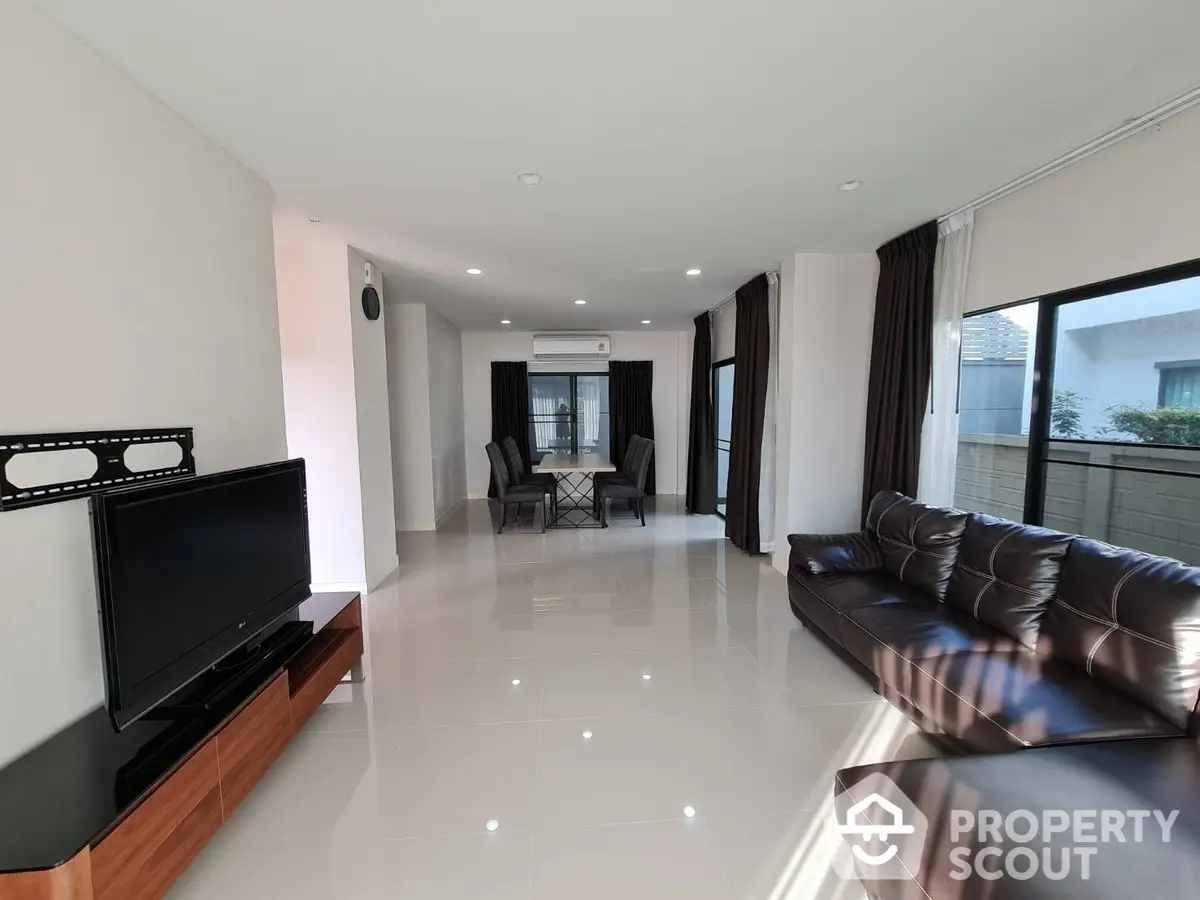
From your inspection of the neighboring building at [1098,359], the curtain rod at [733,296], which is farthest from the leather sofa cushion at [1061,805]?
the curtain rod at [733,296]

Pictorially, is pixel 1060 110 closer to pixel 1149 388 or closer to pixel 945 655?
pixel 1149 388

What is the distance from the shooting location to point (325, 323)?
3568 mm

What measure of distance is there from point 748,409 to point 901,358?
5.18ft

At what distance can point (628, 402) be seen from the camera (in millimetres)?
7738

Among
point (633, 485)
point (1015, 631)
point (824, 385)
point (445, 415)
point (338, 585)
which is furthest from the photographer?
point (445, 415)

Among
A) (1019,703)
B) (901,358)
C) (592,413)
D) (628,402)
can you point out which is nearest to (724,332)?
(628,402)

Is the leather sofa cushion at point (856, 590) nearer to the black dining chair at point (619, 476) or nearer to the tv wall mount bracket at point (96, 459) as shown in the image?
the tv wall mount bracket at point (96, 459)

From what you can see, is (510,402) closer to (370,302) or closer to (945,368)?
(370,302)

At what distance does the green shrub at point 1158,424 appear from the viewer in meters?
2.10

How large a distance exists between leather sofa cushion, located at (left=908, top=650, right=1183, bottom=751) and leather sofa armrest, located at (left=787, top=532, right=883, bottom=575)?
96 centimetres

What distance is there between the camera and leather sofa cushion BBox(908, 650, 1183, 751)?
1605 millimetres

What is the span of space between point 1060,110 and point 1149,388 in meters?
1.27

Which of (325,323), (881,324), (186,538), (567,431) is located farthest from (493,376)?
(186,538)

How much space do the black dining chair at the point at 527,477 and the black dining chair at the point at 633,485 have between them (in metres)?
0.58
